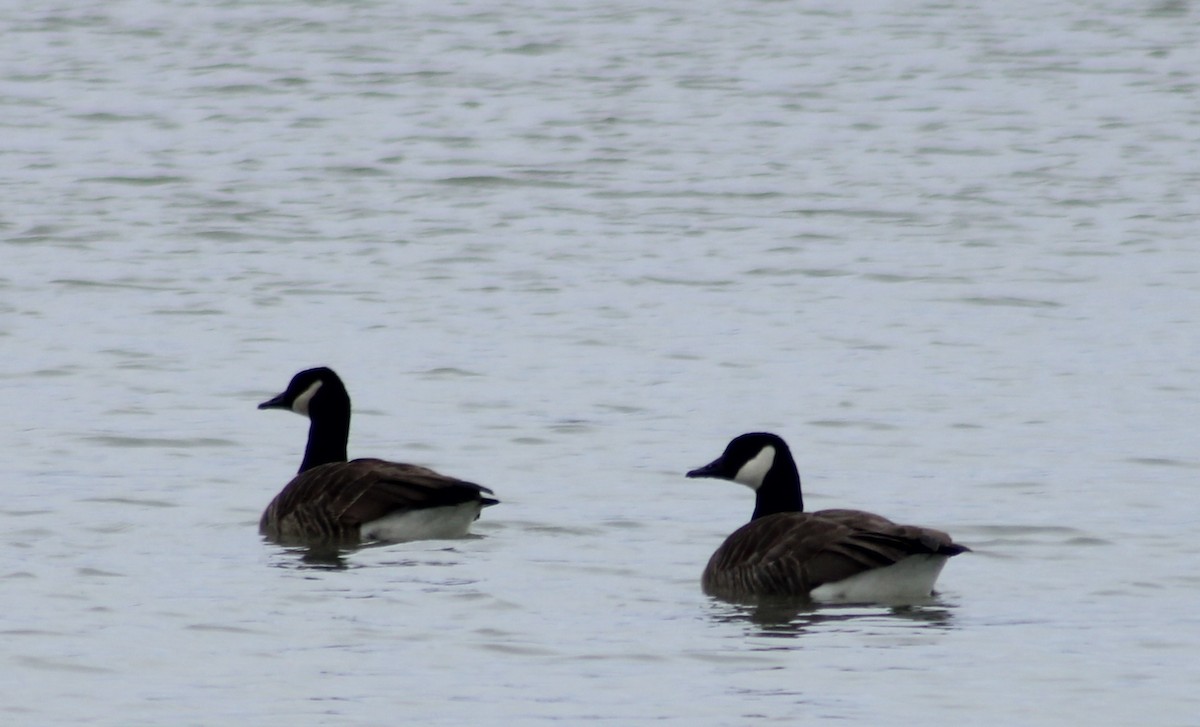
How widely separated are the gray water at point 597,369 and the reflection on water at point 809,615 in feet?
0.16

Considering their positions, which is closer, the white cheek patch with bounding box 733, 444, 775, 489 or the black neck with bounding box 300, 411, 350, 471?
the white cheek patch with bounding box 733, 444, 775, 489

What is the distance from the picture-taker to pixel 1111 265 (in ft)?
67.4

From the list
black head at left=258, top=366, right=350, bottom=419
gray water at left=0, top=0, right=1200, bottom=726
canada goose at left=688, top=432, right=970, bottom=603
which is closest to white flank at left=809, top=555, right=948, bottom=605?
canada goose at left=688, top=432, right=970, bottom=603

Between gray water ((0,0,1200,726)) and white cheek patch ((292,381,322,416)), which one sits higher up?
white cheek patch ((292,381,322,416))

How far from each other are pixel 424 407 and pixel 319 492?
3250 mm

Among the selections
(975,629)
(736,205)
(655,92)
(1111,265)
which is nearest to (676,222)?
(736,205)

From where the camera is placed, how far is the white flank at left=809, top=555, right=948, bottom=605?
10.2 metres

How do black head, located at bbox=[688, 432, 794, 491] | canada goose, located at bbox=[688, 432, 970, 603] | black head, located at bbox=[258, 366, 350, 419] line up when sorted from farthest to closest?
black head, located at bbox=[258, 366, 350, 419]
black head, located at bbox=[688, 432, 794, 491]
canada goose, located at bbox=[688, 432, 970, 603]

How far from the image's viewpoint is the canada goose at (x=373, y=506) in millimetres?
11844

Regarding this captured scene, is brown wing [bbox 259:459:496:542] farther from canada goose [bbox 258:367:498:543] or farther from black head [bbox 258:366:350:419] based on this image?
black head [bbox 258:366:350:419]

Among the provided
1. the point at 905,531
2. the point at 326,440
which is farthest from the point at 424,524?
the point at 905,531

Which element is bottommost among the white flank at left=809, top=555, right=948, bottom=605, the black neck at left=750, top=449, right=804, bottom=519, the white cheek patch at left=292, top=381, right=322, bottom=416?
the white flank at left=809, top=555, right=948, bottom=605

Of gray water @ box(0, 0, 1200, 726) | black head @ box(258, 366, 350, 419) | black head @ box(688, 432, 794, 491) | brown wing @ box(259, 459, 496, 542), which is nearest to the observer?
gray water @ box(0, 0, 1200, 726)

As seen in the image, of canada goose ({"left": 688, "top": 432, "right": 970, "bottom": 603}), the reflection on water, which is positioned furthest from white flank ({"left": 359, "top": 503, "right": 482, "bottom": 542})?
the reflection on water
